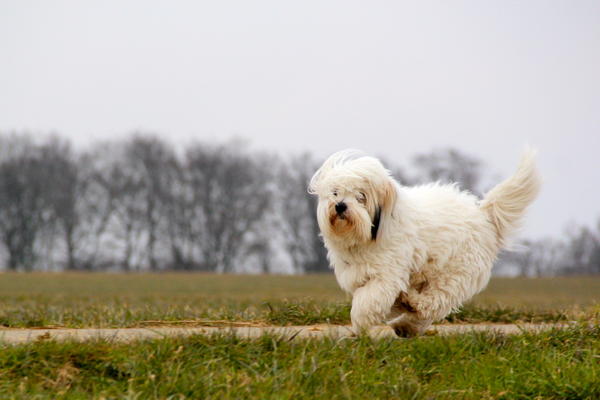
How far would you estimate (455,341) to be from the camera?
7312mm

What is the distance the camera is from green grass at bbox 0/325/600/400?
550 cm

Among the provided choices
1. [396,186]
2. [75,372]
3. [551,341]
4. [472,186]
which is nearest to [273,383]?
[75,372]

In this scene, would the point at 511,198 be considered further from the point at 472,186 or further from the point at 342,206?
the point at 472,186

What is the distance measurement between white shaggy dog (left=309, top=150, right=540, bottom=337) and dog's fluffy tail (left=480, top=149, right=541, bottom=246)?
11mm

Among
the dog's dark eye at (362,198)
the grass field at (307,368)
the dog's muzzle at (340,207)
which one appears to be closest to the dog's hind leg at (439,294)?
the grass field at (307,368)

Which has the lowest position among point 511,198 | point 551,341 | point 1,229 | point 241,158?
point 1,229

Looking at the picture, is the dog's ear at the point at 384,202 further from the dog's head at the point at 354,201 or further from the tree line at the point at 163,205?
the tree line at the point at 163,205

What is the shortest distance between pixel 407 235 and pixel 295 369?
98.2 inches

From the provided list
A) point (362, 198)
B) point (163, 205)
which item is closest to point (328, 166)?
point (362, 198)

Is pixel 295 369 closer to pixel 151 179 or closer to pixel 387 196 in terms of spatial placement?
pixel 387 196

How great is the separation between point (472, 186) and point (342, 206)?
4794 centimetres

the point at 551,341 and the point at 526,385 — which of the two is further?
the point at 551,341

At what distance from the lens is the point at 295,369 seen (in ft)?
19.3

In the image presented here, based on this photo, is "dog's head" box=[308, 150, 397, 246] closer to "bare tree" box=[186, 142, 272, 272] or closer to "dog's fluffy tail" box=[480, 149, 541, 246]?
"dog's fluffy tail" box=[480, 149, 541, 246]
